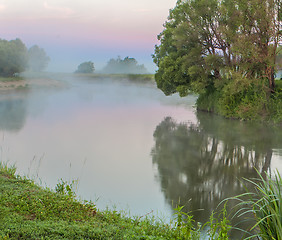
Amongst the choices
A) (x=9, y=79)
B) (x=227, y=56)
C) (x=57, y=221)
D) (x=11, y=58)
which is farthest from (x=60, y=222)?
(x=11, y=58)

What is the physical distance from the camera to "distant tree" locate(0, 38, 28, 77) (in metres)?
42.4

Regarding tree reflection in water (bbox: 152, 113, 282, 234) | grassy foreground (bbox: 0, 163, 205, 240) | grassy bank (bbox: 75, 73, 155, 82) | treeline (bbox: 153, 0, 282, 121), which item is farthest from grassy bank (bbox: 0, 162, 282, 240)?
grassy bank (bbox: 75, 73, 155, 82)

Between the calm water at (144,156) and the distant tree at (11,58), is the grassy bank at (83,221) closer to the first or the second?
the calm water at (144,156)

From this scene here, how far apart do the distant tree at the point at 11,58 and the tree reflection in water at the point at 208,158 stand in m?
31.5

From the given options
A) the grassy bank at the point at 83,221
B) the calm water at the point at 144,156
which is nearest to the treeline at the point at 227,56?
the calm water at the point at 144,156

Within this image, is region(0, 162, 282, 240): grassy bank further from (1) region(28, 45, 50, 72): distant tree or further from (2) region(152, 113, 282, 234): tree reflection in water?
(1) region(28, 45, 50, 72): distant tree

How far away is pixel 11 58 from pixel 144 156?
3785 cm

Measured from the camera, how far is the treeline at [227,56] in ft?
53.4

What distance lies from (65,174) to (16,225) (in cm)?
429

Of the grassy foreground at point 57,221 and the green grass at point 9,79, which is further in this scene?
the green grass at point 9,79

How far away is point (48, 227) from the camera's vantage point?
394cm

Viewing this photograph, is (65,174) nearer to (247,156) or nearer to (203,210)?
(203,210)

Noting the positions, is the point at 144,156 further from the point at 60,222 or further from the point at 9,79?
the point at 9,79

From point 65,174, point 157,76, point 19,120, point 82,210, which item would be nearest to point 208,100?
point 157,76
